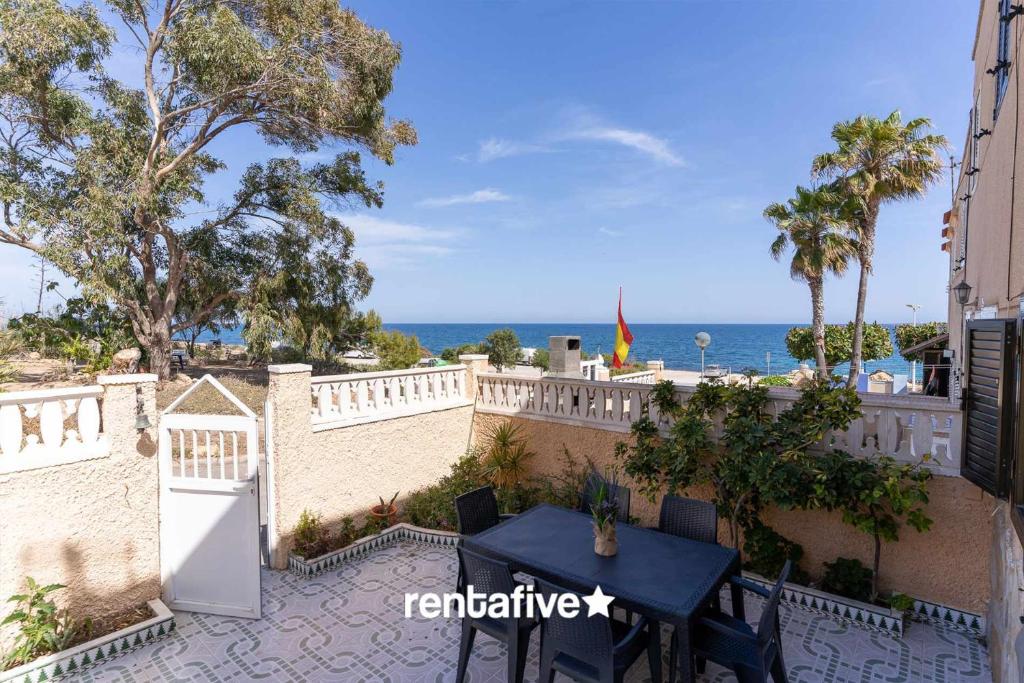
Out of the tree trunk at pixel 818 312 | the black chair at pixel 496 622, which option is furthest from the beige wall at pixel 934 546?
the tree trunk at pixel 818 312

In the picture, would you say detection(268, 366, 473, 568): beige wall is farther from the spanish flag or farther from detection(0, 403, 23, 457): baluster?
the spanish flag

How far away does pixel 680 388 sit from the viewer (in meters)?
5.28

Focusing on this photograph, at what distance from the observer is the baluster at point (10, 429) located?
3432mm

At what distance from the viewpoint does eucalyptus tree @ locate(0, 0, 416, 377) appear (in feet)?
35.1

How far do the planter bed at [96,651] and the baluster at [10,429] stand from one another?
60.6 inches

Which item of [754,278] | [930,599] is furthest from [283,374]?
[754,278]

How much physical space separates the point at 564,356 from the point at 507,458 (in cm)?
177

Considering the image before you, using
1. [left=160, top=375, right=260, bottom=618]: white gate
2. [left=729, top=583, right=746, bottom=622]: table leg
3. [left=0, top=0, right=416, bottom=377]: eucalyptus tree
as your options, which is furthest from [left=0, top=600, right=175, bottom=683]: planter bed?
[left=0, top=0, right=416, bottom=377]: eucalyptus tree

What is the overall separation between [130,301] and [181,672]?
Answer: 40.6ft

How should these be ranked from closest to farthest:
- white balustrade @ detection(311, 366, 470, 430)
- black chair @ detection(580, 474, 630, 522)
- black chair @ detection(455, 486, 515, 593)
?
black chair @ detection(455, 486, 515, 593)
black chair @ detection(580, 474, 630, 522)
white balustrade @ detection(311, 366, 470, 430)

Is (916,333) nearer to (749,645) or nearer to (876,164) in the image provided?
(876,164)

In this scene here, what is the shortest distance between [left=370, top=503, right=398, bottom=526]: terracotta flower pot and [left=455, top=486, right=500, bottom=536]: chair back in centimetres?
206

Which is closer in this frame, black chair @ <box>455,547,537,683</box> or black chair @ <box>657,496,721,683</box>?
black chair @ <box>455,547,537,683</box>

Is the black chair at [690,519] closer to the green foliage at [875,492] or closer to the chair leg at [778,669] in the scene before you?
the chair leg at [778,669]
